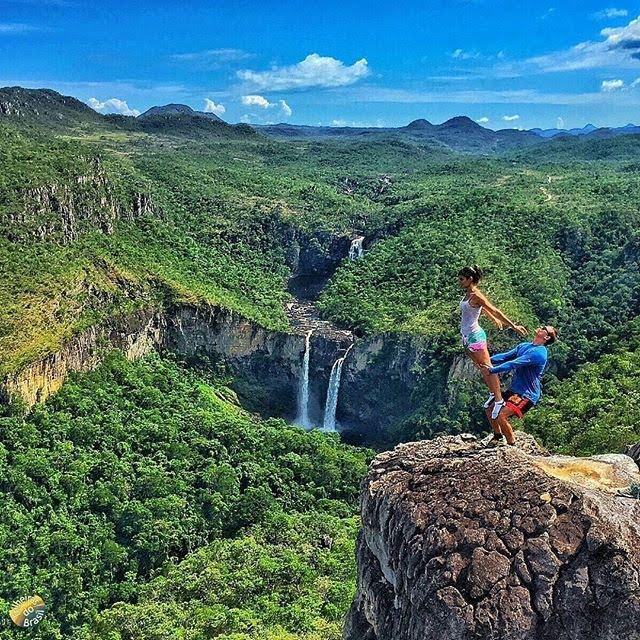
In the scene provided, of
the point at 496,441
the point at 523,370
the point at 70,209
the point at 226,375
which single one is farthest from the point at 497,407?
the point at 70,209

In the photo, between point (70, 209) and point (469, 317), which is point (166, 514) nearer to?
point (469, 317)

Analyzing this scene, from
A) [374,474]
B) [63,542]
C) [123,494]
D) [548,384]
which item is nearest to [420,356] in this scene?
[548,384]

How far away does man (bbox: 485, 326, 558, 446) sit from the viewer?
12.8m

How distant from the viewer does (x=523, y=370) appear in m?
13.3

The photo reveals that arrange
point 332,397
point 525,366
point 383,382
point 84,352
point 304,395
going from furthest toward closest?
point 304,395, point 332,397, point 383,382, point 84,352, point 525,366

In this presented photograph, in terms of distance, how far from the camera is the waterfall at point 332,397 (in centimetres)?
5745

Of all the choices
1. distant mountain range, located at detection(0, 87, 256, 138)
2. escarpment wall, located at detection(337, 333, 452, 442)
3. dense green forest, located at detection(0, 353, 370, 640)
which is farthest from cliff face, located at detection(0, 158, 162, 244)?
distant mountain range, located at detection(0, 87, 256, 138)

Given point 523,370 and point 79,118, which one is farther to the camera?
point 79,118

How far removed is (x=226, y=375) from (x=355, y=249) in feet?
86.9

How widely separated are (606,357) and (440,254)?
2188 centimetres

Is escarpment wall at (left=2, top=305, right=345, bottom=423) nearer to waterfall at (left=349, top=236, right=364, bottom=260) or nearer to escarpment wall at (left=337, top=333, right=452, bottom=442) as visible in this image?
escarpment wall at (left=337, top=333, right=452, bottom=442)

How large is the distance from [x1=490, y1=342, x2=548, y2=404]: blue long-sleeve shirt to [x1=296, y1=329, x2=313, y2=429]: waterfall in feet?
148

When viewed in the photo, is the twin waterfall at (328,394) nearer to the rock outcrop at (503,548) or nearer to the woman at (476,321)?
the rock outcrop at (503,548)

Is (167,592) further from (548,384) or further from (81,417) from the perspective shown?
(548,384)
